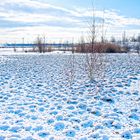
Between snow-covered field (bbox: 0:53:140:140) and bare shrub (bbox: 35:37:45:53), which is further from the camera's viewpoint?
bare shrub (bbox: 35:37:45:53)

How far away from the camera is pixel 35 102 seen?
6.22 m

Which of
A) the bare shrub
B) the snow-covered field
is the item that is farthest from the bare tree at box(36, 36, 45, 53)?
the snow-covered field

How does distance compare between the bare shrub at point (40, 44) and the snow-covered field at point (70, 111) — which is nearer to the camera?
the snow-covered field at point (70, 111)

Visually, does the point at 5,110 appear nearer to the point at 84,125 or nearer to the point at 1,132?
the point at 1,132

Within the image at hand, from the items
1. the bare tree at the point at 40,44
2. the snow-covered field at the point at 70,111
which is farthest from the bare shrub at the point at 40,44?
the snow-covered field at the point at 70,111

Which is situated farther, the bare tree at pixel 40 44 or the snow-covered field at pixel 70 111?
the bare tree at pixel 40 44

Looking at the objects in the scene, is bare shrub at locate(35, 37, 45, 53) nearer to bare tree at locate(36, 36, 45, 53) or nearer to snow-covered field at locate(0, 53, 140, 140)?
bare tree at locate(36, 36, 45, 53)

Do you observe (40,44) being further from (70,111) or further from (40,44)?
(70,111)

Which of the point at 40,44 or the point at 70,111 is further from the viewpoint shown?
the point at 40,44

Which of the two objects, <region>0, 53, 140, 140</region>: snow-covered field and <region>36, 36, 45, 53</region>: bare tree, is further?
<region>36, 36, 45, 53</region>: bare tree

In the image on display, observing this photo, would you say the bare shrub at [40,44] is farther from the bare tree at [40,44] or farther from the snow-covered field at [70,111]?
the snow-covered field at [70,111]

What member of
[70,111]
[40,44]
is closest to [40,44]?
[40,44]

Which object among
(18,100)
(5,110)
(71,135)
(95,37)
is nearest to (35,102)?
(18,100)

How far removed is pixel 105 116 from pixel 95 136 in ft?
3.50
